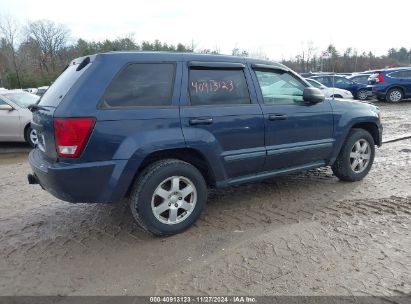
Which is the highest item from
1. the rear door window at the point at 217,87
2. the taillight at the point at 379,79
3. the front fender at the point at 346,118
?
the taillight at the point at 379,79

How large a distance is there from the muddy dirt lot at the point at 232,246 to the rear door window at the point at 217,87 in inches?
53.2

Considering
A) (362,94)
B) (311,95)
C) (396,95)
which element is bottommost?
(396,95)

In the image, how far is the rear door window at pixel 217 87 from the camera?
12.6 ft

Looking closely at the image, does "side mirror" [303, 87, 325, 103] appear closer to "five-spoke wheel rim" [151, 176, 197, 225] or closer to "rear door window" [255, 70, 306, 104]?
"rear door window" [255, 70, 306, 104]

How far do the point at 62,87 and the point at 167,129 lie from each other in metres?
1.14

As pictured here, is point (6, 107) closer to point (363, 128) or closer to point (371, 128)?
point (363, 128)

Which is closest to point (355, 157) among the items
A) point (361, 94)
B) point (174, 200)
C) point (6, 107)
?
point (174, 200)

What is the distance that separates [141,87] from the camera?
11.7 feet

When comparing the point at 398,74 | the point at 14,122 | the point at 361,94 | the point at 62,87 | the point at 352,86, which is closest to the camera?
the point at 62,87

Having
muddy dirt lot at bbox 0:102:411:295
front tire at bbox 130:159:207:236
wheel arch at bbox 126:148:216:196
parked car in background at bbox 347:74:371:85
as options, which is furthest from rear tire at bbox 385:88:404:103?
front tire at bbox 130:159:207:236

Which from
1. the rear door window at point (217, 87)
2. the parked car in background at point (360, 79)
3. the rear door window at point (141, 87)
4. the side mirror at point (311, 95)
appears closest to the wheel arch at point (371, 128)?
the side mirror at point (311, 95)

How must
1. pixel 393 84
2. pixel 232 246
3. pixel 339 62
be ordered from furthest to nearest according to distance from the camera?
1. pixel 339 62
2. pixel 393 84
3. pixel 232 246

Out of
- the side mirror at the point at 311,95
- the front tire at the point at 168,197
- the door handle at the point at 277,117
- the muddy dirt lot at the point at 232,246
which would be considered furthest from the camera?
the side mirror at the point at 311,95

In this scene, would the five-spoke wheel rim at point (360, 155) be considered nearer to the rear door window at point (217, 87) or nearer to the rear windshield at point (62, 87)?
the rear door window at point (217, 87)
